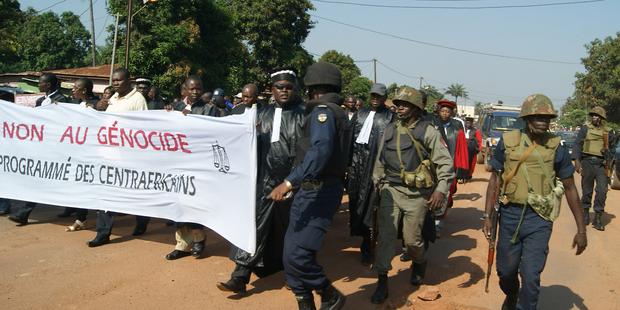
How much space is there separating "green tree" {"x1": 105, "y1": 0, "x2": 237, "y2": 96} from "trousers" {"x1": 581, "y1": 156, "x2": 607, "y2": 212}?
62.5ft

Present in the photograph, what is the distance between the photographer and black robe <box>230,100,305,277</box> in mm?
4426

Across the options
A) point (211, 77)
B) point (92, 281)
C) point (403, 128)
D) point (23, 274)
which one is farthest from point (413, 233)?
point (211, 77)

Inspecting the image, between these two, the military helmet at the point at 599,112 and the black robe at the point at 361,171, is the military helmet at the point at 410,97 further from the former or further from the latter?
the military helmet at the point at 599,112

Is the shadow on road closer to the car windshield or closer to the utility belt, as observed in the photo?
the utility belt

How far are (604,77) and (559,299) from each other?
40112mm

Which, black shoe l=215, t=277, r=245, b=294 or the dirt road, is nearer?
the dirt road

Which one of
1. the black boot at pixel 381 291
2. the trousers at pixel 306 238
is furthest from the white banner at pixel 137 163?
the black boot at pixel 381 291

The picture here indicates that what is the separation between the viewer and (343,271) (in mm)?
5414

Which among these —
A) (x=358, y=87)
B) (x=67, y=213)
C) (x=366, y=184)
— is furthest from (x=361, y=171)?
(x=358, y=87)

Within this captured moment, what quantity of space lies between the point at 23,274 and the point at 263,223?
242cm

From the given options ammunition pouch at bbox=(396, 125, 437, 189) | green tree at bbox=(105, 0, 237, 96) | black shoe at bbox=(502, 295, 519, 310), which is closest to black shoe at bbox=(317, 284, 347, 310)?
ammunition pouch at bbox=(396, 125, 437, 189)

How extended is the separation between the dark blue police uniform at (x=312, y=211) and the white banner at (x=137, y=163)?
2.45ft

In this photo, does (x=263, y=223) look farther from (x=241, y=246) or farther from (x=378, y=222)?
(x=378, y=222)

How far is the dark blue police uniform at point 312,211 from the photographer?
144 inches
